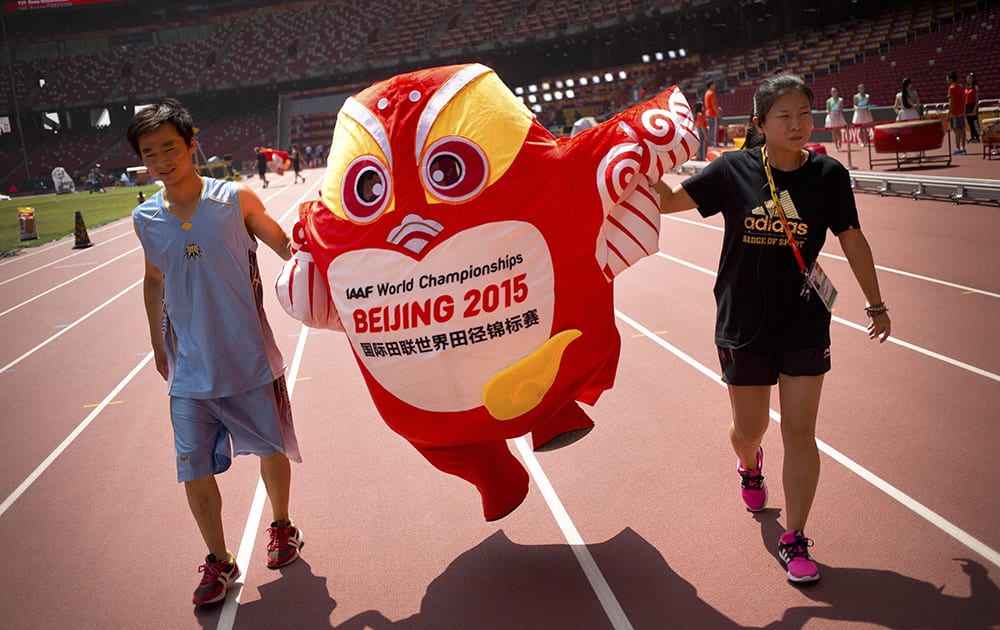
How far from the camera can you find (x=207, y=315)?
3.84 meters

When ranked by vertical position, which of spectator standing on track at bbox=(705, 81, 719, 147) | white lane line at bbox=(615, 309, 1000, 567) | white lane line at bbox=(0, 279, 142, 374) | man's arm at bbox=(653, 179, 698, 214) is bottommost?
white lane line at bbox=(615, 309, 1000, 567)

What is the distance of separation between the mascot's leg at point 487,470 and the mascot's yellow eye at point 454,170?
1058 mm

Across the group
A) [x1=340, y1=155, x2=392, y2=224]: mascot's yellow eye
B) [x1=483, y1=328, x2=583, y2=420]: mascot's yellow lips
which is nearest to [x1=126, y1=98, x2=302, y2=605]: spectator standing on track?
[x1=340, y1=155, x2=392, y2=224]: mascot's yellow eye

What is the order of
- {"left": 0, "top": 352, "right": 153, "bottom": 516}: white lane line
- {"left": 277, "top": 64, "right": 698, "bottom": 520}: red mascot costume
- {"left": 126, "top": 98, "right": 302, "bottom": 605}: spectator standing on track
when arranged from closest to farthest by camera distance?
{"left": 277, "top": 64, "right": 698, "bottom": 520}: red mascot costume → {"left": 126, "top": 98, "right": 302, "bottom": 605}: spectator standing on track → {"left": 0, "top": 352, "right": 153, "bottom": 516}: white lane line

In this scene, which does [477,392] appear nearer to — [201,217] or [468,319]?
[468,319]

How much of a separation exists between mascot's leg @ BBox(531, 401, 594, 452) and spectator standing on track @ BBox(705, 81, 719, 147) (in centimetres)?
1865

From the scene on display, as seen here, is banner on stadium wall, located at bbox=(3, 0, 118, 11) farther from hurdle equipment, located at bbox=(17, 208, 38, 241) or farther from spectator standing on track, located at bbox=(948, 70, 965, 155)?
spectator standing on track, located at bbox=(948, 70, 965, 155)

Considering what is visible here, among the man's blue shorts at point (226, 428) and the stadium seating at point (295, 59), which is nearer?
the man's blue shorts at point (226, 428)

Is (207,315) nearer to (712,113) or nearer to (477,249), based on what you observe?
(477,249)

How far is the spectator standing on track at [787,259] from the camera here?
11.5ft

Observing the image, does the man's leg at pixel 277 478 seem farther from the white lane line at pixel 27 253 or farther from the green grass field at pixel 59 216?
the green grass field at pixel 59 216

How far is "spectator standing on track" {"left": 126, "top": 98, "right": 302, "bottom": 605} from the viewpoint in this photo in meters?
3.82

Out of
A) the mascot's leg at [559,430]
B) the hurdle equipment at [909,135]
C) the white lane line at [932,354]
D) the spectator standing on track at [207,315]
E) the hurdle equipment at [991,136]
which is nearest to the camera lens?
the mascot's leg at [559,430]

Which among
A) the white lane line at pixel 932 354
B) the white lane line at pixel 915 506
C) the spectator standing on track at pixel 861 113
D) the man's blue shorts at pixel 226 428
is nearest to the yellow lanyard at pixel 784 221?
the white lane line at pixel 915 506
